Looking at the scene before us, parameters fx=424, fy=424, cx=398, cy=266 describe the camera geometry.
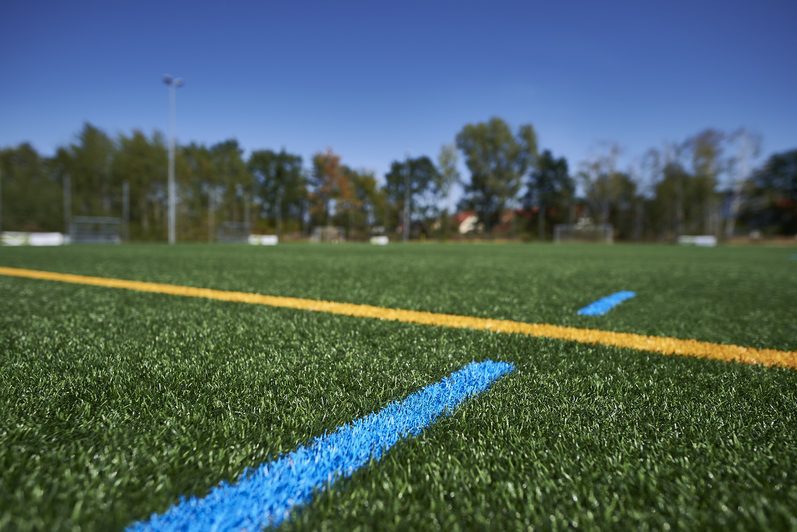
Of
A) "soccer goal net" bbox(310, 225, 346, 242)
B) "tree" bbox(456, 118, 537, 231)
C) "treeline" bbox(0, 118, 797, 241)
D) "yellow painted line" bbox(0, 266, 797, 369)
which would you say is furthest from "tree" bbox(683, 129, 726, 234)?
"yellow painted line" bbox(0, 266, 797, 369)

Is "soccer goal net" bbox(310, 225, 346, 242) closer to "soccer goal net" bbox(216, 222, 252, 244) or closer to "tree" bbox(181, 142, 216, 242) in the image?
"tree" bbox(181, 142, 216, 242)

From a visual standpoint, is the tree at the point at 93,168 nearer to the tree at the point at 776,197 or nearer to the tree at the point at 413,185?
the tree at the point at 413,185

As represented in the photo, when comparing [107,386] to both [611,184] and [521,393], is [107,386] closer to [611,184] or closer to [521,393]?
[521,393]

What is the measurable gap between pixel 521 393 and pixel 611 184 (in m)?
41.2

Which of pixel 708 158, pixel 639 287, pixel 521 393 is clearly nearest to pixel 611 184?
pixel 708 158

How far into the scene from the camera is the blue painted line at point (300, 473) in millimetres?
628

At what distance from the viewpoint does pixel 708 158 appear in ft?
108

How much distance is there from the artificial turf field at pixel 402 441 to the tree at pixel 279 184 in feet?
142

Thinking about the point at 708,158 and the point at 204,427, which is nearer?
the point at 204,427

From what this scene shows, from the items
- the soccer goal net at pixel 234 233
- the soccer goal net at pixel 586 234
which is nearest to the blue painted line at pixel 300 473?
the soccer goal net at pixel 234 233

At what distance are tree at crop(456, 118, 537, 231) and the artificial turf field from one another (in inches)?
1654

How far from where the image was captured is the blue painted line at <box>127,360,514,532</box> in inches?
24.7

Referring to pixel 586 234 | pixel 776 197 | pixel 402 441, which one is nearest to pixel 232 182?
pixel 586 234

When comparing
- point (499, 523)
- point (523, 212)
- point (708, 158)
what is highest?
point (708, 158)
